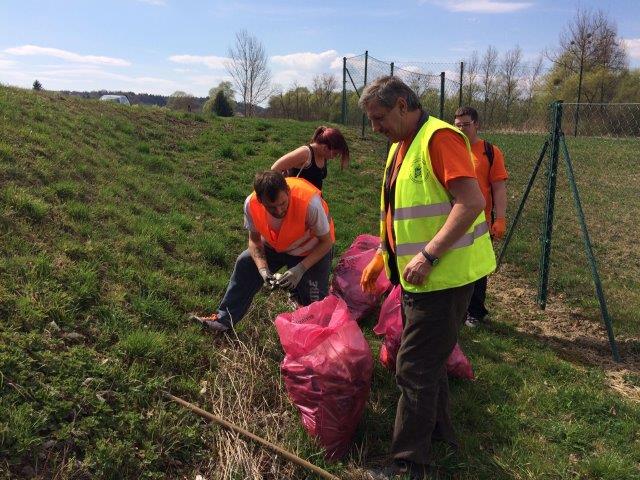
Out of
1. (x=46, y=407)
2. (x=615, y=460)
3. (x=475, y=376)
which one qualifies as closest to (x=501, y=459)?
(x=615, y=460)

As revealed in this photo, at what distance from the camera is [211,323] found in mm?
3748

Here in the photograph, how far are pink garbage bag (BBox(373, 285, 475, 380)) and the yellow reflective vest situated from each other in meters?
1.10

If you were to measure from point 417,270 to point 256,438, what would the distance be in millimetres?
1304

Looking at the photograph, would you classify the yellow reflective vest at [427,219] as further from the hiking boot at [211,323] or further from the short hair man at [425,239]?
the hiking boot at [211,323]

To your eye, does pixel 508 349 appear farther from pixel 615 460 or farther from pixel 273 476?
pixel 273 476

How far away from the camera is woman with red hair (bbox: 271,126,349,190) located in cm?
389

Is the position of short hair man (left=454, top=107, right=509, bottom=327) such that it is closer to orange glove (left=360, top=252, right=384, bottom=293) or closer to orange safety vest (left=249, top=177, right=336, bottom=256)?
orange safety vest (left=249, top=177, right=336, bottom=256)

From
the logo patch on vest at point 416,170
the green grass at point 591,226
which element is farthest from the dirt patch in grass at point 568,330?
the logo patch on vest at point 416,170

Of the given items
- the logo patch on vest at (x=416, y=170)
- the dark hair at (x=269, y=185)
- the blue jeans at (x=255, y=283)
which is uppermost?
the logo patch on vest at (x=416, y=170)

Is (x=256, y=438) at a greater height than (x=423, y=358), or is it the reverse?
(x=423, y=358)

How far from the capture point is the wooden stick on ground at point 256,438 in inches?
103

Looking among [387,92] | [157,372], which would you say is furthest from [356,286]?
[387,92]

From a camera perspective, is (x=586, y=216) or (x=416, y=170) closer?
(x=416, y=170)

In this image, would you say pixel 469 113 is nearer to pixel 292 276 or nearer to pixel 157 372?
pixel 292 276
